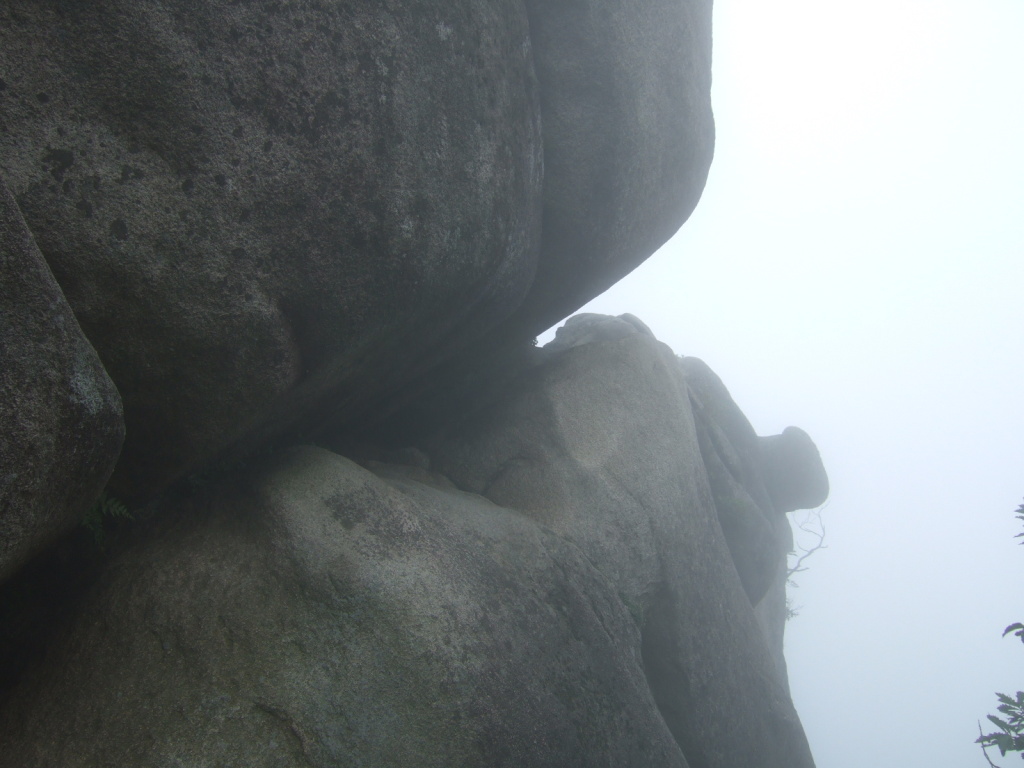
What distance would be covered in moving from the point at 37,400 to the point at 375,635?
3071mm

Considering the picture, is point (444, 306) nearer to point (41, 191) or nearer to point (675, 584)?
point (41, 191)

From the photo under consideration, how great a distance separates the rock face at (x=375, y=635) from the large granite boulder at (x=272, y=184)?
90cm

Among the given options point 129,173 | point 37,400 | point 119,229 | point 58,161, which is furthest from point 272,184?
point 37,400

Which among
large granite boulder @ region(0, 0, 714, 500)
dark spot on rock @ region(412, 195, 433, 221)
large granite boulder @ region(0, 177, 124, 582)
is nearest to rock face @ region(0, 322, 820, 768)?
large granite boulder @ region(0, 0, 714, 500)

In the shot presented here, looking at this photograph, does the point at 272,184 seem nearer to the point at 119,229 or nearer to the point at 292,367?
the point at 119,229

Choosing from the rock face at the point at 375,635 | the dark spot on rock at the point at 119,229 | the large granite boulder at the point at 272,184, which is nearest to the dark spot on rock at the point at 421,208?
the large granite boulder at the point at 272,184

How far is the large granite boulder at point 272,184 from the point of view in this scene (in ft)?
13.9

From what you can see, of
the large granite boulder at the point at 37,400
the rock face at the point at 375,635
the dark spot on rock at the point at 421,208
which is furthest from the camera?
the dark spot on rock at the point at 421,208

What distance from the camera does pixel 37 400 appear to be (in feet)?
11.2

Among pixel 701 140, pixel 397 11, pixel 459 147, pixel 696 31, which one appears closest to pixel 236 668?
pixel 459 147

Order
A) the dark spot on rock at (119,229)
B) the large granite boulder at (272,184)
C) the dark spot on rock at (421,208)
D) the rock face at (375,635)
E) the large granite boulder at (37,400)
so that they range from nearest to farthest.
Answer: the large granite boulder at (37,400)
the large granite boulder at (272,184)
the dark spot on rock at (119,229)
the rock face at (375,635)
the dark spot on rock at (421,208)

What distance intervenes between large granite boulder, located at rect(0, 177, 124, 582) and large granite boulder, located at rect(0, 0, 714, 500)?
0.93 m

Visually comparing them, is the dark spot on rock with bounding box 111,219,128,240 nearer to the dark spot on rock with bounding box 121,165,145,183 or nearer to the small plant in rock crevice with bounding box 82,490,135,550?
the dark spot on rock with bounding box 121,165,145,183

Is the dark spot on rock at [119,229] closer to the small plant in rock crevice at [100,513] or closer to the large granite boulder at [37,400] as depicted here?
the large granite boulder at [37,400]
